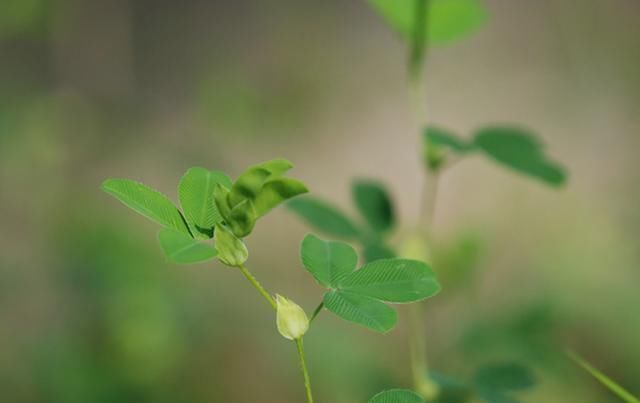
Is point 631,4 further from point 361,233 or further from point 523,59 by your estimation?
point 361,233

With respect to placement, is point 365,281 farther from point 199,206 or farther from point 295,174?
point 295,174

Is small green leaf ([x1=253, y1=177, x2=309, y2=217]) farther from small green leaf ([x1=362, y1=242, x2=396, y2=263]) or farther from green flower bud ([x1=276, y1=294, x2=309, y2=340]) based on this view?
small green leaf ([x1=362, y1=242, x2=396, y2=263])

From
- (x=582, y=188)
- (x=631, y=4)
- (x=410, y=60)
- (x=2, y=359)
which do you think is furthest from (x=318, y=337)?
(x=631, y=4)

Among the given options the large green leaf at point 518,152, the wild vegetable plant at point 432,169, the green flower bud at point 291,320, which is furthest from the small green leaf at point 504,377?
the green flower bud at point 291,320

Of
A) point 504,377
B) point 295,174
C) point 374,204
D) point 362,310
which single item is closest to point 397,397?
point 362,310

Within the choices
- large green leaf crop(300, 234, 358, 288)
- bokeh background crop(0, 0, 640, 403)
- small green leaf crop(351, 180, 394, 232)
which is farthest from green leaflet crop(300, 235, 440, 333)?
bokeh background crop(0, 0, 640, 403)

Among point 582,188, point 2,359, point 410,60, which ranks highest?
point 410,60

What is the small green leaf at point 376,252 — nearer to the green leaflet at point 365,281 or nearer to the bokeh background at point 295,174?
the green leaflet at point 365,281
